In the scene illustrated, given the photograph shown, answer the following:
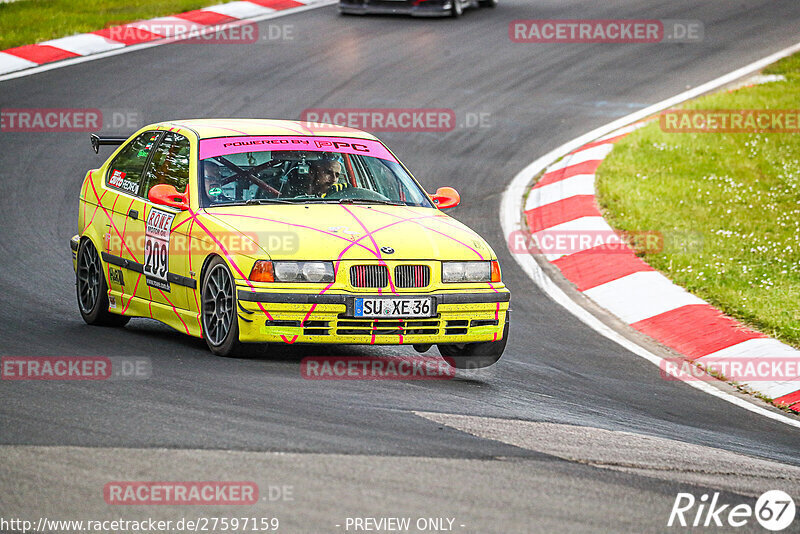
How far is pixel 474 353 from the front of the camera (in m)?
7.80

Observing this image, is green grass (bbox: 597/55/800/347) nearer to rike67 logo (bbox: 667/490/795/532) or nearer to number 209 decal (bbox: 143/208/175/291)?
rike67 logo (bbox: 667/490/795/532)

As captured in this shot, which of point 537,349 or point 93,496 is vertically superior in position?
point 93,496

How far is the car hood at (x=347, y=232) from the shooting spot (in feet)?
23.5

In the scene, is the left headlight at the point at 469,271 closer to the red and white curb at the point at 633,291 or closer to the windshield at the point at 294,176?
the windshield at the point at 294,176

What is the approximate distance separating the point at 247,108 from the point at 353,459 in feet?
38.0

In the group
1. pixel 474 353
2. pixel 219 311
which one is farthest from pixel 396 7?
pixel 219 311

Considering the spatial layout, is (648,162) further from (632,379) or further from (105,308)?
(105,308)

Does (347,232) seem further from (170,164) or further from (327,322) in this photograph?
(170,164)

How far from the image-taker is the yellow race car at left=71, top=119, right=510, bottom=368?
707 cm

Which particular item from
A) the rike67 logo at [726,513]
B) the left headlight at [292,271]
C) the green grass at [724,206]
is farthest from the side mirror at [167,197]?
the green grass at [724,206]

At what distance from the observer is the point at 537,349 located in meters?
8.89

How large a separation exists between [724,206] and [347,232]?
6473 mm

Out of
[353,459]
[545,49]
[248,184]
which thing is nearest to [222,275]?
[248,184]

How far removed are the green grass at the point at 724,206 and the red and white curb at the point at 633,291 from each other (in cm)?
17
